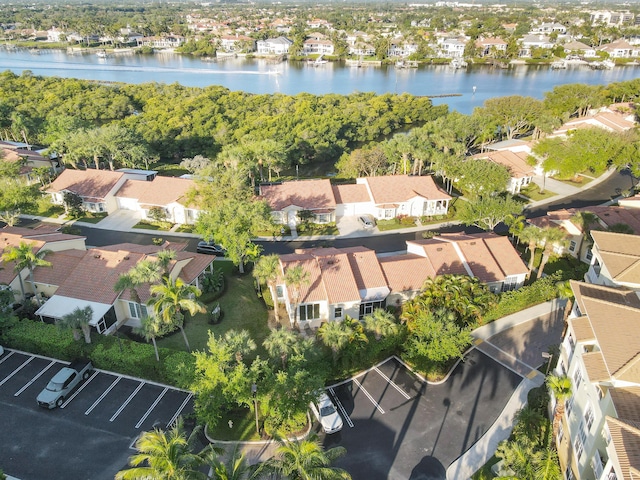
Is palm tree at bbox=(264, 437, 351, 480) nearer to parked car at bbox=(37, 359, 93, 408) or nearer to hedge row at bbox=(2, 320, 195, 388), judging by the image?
hedge row at bbox=(2, 320, 195, 388)

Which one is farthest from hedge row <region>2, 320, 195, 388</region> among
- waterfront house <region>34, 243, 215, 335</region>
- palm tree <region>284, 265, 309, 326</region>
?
palm tree <region>284, 265, 309, 326</region>

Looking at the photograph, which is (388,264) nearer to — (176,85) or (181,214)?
(181,214)

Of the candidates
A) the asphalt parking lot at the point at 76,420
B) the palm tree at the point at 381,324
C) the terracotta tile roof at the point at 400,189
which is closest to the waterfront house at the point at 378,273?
the palm tree at the point at 381,324

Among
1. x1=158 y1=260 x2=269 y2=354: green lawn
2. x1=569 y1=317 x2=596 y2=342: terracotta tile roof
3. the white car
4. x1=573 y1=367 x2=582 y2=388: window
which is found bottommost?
x1=158 y1=260 x2=269 y2=354: green lawn

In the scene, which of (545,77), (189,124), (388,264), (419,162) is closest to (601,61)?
(545,77)

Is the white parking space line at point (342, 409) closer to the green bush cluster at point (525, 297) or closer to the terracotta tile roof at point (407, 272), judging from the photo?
the terracotta tile roof at point (407, 272)
